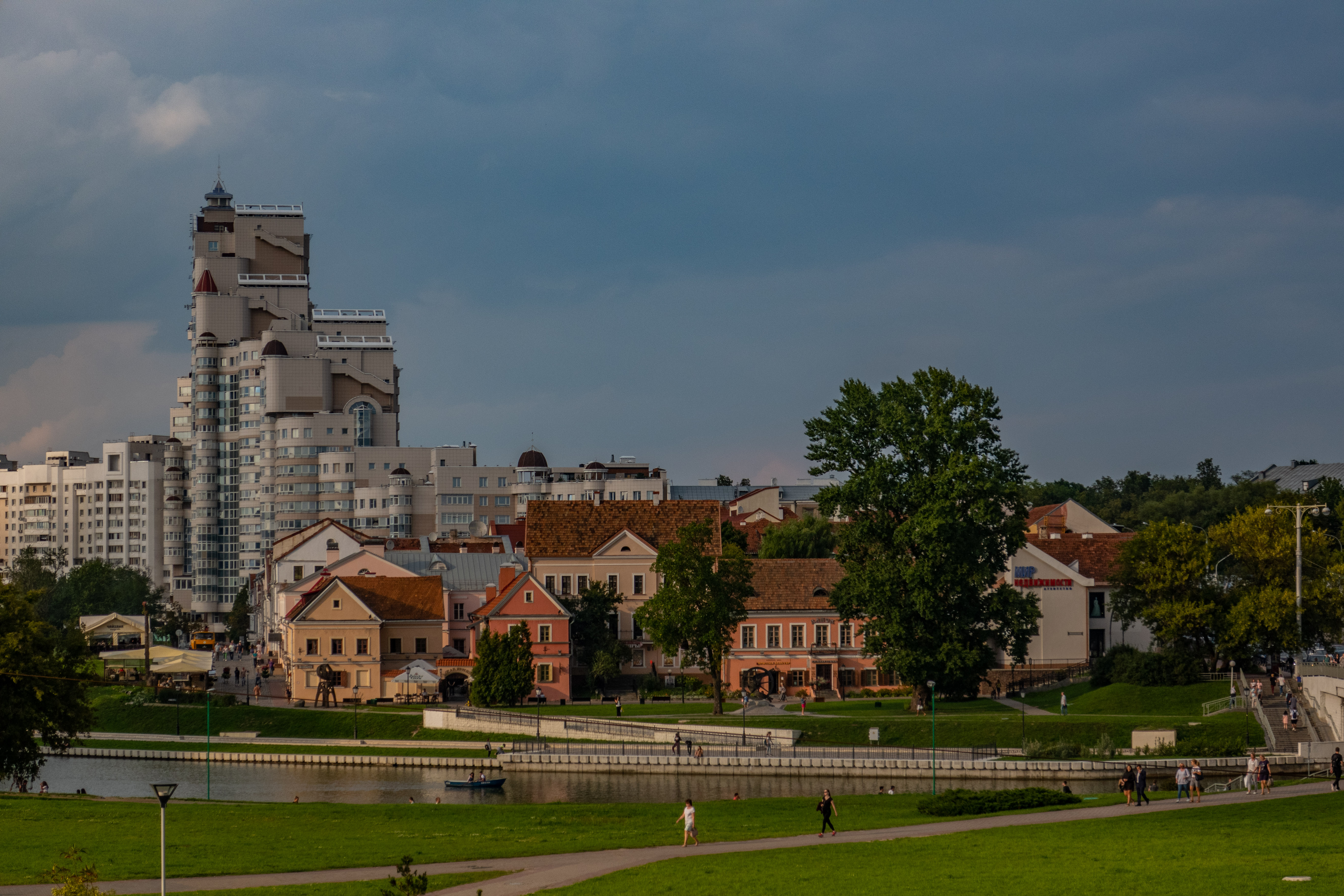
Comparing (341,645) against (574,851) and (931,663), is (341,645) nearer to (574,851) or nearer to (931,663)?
(931,663)

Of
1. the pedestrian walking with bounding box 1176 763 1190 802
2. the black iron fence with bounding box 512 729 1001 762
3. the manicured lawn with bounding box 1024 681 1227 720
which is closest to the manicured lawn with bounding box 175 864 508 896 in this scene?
the pedestrian walking with bounding box 1176 763 1190 802

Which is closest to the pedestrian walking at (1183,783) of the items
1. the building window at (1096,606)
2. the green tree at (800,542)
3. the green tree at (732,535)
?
the building window at (1096,606)

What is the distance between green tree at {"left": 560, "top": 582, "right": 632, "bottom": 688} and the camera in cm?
9425

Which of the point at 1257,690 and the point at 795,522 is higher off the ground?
the point at 795,522

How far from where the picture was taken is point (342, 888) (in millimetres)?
34906

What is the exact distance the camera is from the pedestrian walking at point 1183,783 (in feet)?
163

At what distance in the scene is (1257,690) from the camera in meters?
69.6

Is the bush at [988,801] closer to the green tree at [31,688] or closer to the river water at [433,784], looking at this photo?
the river water at [433,784]

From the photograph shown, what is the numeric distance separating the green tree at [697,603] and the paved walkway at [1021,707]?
588 inches

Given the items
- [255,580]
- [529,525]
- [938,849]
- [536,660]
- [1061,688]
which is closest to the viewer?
[938,849]

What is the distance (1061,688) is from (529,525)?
35842 millimetres

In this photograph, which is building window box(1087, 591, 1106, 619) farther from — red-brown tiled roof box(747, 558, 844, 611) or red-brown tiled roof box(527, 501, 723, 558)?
red-brown tiled roof box(527, 501, 723, 558)

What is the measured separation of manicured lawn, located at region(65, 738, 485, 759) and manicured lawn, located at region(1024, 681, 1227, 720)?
3053 centimetres

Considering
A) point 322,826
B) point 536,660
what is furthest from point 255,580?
point 322,826
